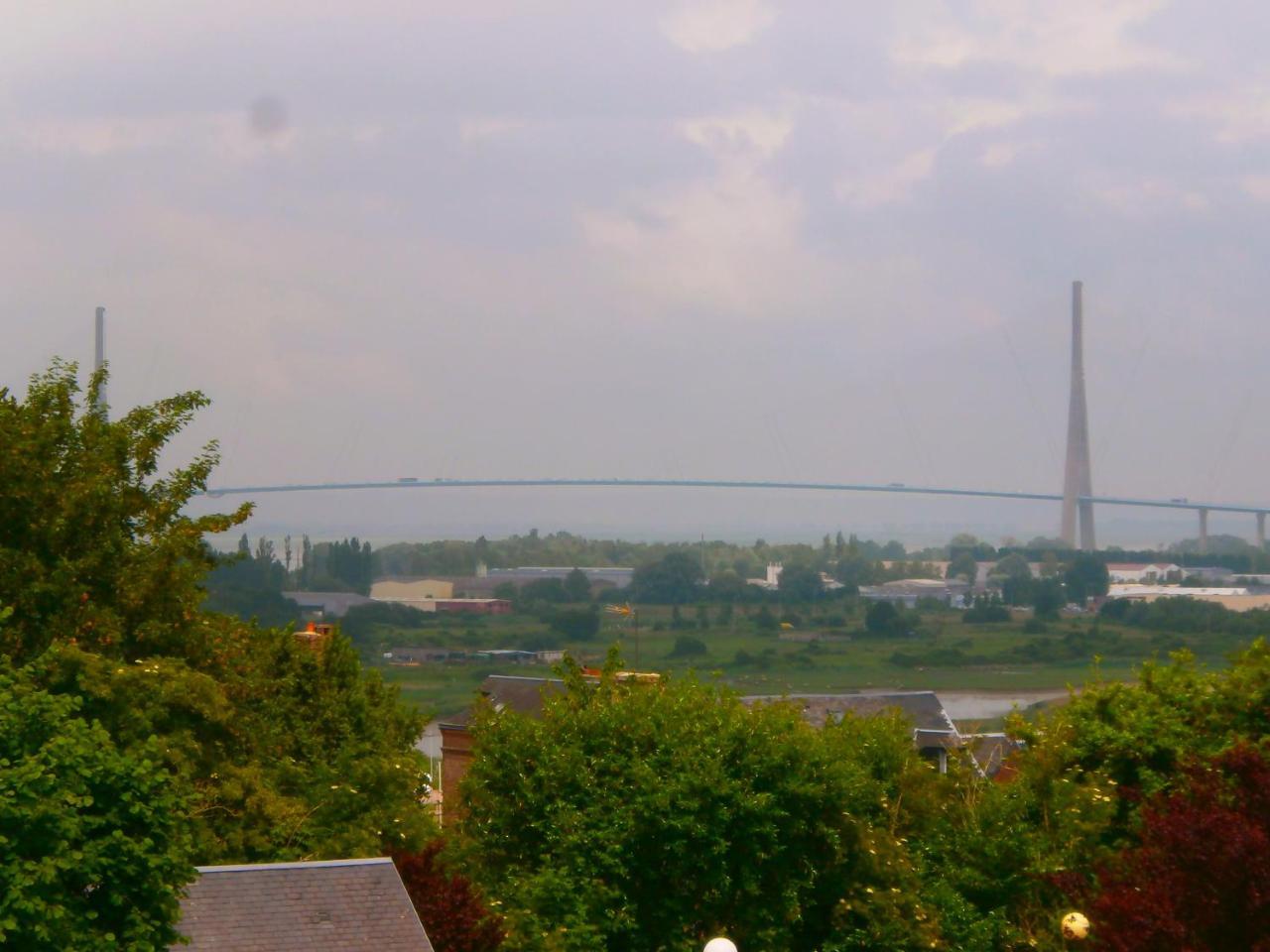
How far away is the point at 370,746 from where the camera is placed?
30.0 m

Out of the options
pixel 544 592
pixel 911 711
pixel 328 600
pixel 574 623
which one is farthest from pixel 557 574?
pixel 911 711

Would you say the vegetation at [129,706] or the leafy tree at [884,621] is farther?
the leafy tree at [884,621]

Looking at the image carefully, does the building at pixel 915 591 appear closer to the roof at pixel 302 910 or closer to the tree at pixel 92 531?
the tree at pixel 92 531

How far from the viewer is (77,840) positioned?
11.9m

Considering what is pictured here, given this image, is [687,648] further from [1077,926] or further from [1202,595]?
[1077,926]

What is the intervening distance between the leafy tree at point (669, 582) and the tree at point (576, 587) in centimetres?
548

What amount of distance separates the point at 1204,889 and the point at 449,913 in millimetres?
7672

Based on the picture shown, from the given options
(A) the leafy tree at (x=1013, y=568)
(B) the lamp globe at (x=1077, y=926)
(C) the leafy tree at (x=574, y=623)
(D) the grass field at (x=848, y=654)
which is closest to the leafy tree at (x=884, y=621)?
(D) the grass field at (x=848, y=654)

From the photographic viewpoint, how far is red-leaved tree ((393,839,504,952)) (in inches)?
702

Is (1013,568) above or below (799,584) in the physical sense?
above

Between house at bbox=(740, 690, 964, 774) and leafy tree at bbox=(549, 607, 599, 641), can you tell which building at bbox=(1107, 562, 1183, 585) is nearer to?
leafy tree at bbox=(549, 607, 599, 641)

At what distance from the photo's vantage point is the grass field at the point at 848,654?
10250 cm

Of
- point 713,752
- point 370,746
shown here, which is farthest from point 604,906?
point 370,746

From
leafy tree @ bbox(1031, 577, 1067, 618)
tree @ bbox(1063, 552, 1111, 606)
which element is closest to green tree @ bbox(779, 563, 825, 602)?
leafy tree @ bbox(1031, 577, 1067, 618)
